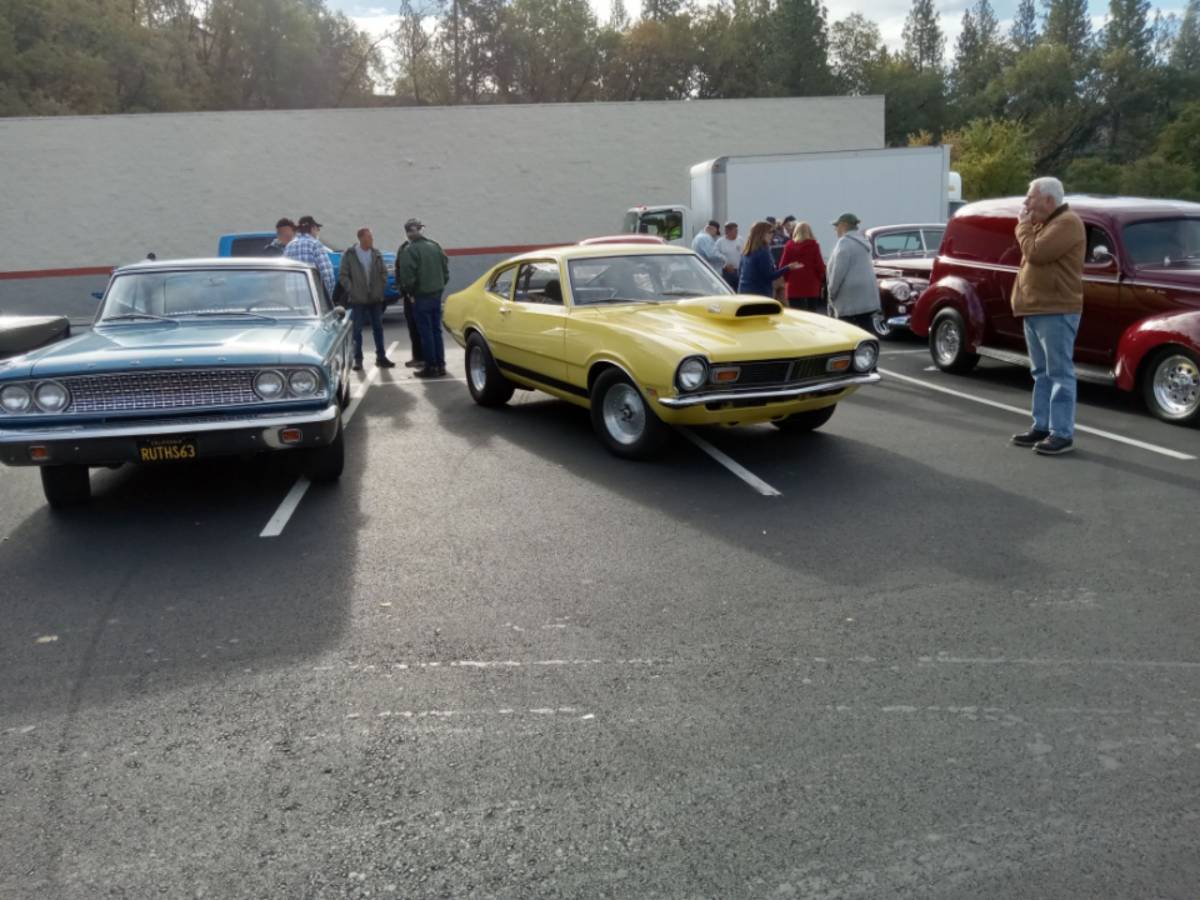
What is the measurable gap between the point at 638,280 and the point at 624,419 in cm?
142

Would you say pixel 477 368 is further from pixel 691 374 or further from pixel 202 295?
pixel 691 374

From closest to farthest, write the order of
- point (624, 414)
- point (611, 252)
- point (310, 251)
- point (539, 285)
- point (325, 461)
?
point (325, 461)
point (624, 414)
point (611, 252)
point (539, 285)
point (310, 251)

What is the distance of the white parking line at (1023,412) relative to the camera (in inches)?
294

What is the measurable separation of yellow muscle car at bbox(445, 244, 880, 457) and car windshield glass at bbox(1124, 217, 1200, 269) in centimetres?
339

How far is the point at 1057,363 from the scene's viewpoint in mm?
7355

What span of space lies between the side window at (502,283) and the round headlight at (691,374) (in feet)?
9.56

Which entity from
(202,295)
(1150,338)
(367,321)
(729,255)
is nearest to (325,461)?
(202,295)

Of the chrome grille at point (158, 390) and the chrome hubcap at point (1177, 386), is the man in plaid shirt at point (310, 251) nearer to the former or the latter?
the chrome grille at point (158, 390)

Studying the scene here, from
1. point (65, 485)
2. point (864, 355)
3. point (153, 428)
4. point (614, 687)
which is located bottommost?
point (614, 687)

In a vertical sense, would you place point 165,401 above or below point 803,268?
below

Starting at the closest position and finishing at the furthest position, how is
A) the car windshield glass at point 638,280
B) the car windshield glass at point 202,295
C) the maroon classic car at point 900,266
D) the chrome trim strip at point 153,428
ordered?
the chrome trim strip at point 153,428, the car windshield glass at point 202,295, the car windshield glass at point 638,280, the maroon classic car at point 900,266

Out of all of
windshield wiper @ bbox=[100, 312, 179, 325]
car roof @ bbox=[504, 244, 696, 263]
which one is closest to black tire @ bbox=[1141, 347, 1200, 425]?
car roof @ bbox=[504, 244, 696, 263]

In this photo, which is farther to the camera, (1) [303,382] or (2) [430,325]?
(2) [430,325]

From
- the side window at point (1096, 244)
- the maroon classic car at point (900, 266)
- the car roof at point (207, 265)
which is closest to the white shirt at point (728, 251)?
the maroon classic car at point (900, 266)
